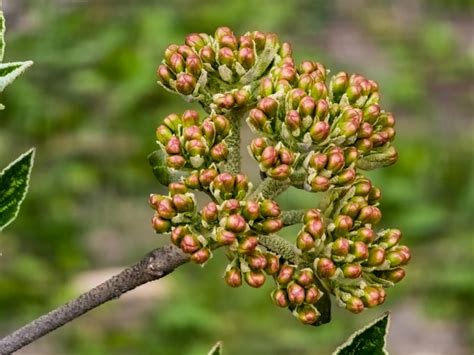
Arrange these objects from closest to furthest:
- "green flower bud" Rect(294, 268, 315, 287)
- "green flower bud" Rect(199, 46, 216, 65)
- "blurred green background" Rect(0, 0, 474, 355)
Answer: "green flower bud" Rect(294, 268, 315, 287) → "green flower bud" Rect(199, 46, 216, 65) → "blurred green background" Rect(0, 0, 474, 355)

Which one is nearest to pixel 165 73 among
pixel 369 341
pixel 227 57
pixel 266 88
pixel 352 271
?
pixel 227 57

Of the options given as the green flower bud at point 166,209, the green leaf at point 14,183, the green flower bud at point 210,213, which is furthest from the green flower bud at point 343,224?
the green leaf at point 14,183

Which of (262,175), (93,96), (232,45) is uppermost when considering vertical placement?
(232,45)

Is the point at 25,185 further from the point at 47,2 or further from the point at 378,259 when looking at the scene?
the point at 47,2

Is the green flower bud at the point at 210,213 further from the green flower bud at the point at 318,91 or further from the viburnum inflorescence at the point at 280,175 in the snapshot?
the green flower bud at the point at 318,91

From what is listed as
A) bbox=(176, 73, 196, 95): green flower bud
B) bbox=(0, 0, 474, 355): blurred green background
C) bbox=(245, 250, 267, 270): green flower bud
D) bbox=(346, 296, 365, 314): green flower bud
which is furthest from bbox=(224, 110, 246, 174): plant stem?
bbox=(0, 0, 474, 355): blurred green background

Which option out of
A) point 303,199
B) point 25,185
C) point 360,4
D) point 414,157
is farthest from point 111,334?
point 360,4

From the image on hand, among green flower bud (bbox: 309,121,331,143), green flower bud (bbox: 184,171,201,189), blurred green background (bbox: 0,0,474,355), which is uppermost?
green flower bud (bbox: 309,121,331,143)

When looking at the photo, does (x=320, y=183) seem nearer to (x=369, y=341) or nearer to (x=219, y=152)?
(x=219, y=152)

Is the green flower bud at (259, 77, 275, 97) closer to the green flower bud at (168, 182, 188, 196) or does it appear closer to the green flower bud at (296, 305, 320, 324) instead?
the green flower bud at (168, 182, 188, 196)
